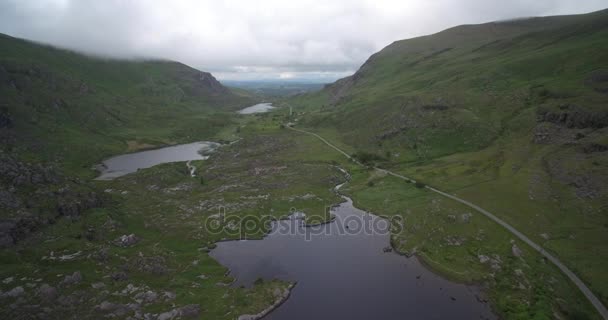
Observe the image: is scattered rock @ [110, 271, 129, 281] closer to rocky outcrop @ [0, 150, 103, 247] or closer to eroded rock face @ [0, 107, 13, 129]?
rocky outcrop @ [0, 150, 103, 247]

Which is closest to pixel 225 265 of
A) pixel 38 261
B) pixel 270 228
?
pixel 270 228

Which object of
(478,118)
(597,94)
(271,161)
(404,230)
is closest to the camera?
(404,230)

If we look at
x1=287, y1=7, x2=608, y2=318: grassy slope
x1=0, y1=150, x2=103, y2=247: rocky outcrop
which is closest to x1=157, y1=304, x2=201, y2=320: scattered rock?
x1=0, y1=150, x2=103, y2=247: rocky outcrop

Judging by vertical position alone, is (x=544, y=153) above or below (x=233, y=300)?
above

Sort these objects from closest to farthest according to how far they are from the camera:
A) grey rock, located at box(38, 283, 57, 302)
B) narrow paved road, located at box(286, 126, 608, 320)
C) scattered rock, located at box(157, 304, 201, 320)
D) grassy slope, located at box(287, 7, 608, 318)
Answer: grey rock, located at box(38, 283, 57, 302), scattered rock, located at box(157, 304, 201, 320), narrow paved road, located at box(286, 126, 608, 320), grassy slope, located at box(287, 7, 608, 318)

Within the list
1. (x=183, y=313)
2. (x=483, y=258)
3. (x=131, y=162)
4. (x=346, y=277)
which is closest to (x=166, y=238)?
(x=183, y=313)

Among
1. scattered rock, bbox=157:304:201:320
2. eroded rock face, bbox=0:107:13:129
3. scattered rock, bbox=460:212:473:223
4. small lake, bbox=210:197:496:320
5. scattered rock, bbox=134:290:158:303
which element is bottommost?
small lake, bbox=210:197:496:320

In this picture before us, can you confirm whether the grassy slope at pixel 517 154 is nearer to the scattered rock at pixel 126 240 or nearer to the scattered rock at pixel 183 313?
the scattered rock at pixel 183 313

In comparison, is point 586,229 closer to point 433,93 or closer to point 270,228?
point 270,228
